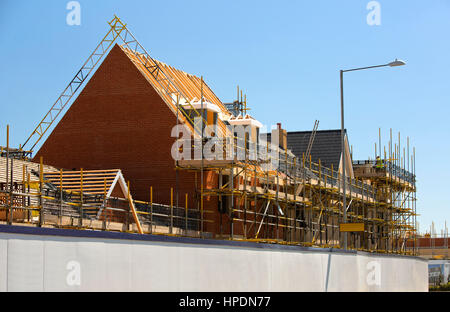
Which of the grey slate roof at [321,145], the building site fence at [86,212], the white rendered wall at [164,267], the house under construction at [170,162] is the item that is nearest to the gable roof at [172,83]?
the house under construction at [170,162]

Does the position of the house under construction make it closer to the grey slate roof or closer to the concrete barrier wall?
the concrete barrier wall

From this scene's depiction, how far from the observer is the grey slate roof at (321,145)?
5019 cm

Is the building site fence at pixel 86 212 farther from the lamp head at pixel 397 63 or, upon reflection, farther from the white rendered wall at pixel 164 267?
the lamp head at pixel 397 63

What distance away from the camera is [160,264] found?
2120cm

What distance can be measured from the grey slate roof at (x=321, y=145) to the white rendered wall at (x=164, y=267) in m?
15.5

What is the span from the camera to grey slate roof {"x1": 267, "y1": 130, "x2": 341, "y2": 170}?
1976 inches

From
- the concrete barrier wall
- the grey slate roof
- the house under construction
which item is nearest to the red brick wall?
the house under construction

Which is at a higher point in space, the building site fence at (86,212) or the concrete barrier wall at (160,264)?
the building site fence at (86,212)

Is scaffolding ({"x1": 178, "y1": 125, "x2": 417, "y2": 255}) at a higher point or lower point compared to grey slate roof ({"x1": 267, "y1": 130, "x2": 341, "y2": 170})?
lower

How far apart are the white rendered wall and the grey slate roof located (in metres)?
15.5

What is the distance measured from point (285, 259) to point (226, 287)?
4.41 m

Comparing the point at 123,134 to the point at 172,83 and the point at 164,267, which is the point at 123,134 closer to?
the point at 172,83
